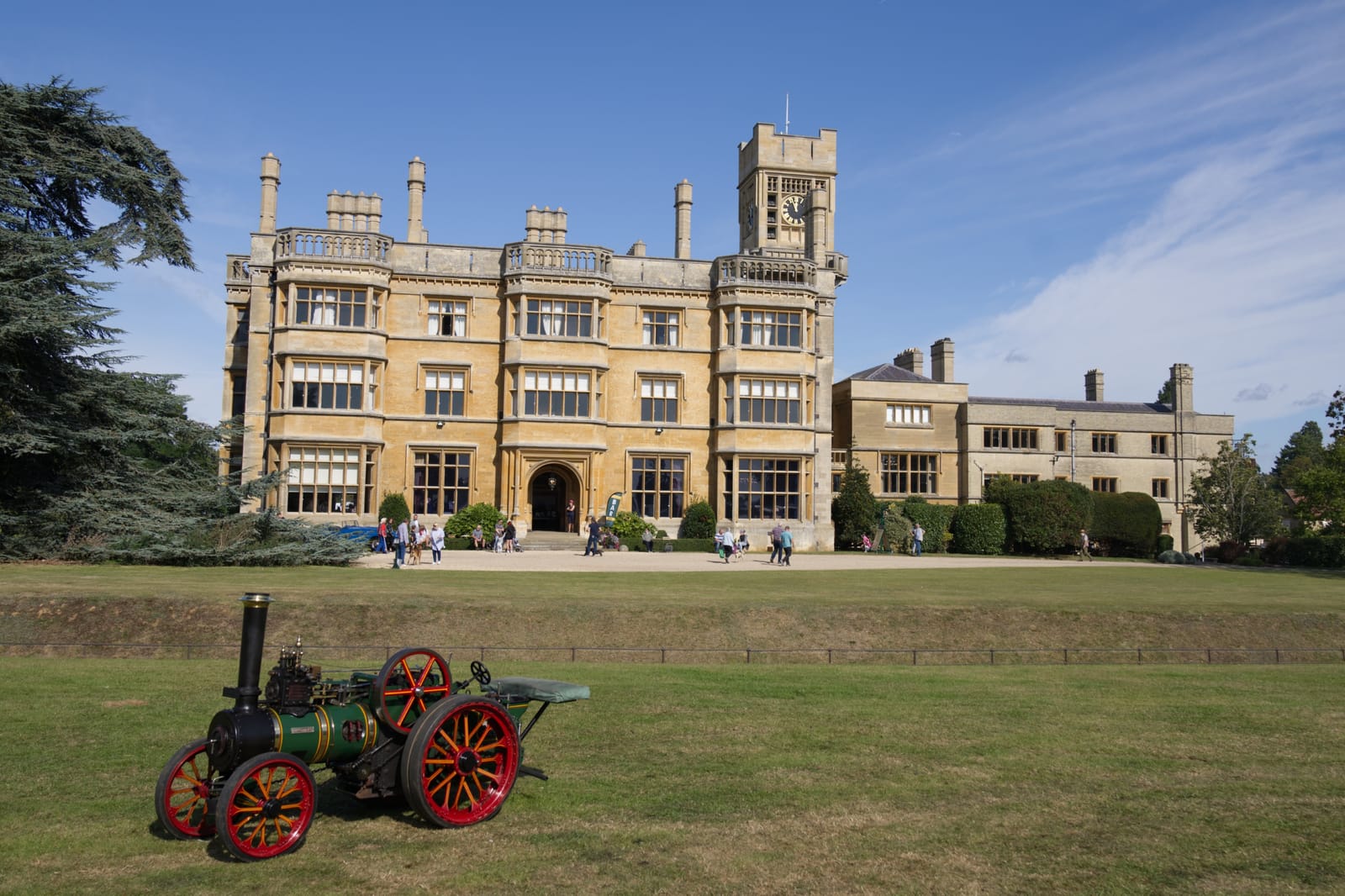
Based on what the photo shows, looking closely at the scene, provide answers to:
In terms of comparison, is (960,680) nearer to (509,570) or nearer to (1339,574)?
(509,570)

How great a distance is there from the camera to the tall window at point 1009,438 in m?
50.1

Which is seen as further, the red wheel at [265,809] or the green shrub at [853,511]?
the green shrub at [853,511]

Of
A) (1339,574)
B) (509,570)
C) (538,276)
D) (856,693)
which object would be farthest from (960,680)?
(538,276)

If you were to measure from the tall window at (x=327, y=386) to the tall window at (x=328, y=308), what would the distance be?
1.69 meters

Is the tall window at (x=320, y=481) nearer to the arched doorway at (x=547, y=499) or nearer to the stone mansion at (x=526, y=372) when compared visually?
the stone mansion at (x=526, y=372)

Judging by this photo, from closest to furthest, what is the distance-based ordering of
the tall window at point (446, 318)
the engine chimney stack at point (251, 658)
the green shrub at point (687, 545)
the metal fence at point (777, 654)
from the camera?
the engine chimney stack at point (251, 658) → the metal fence at point (777, 654) → the green shrub at point (687, 545) → the tall window at point (446, 318)

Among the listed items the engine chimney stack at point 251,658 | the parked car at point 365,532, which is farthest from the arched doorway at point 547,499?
the engine chimney stack at point 251,658

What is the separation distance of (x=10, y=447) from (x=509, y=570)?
1309 cm

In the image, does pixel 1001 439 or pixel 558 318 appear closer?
pixel 558 318

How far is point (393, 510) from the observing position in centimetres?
3819

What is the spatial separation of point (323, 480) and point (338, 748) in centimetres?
3316

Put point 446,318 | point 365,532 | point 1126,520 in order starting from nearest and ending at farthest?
point 365,532
point 446,318
point 1126,520

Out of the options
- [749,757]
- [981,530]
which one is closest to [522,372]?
[981,530]

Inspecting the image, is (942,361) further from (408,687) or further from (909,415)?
(408,687)
